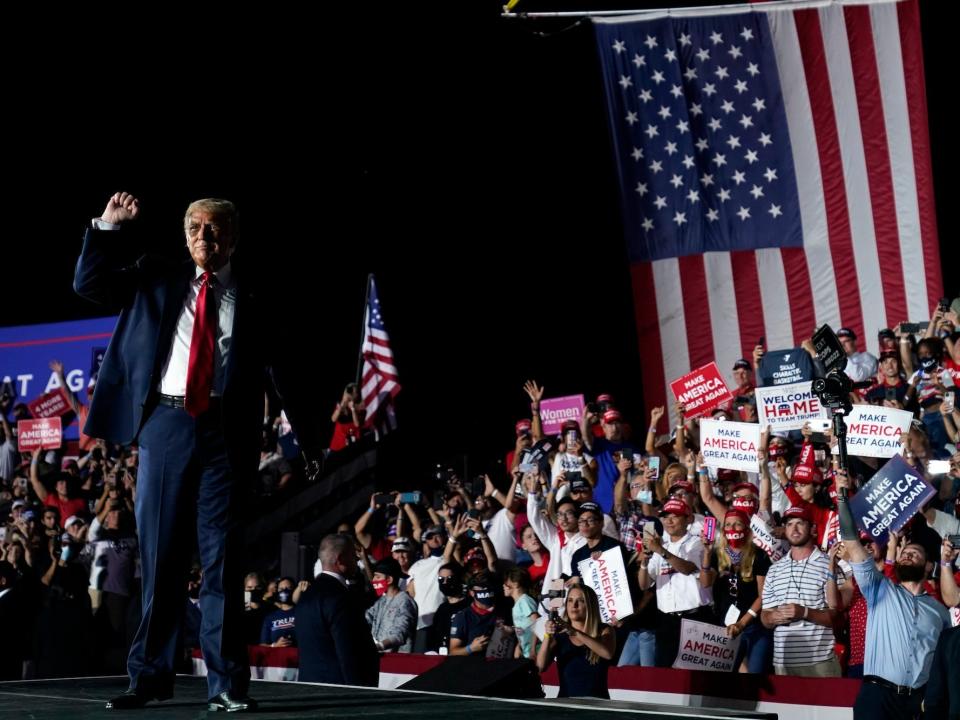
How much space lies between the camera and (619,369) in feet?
83.6

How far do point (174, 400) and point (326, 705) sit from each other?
A: 3.65 feet

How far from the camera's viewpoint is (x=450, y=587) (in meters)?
10.6

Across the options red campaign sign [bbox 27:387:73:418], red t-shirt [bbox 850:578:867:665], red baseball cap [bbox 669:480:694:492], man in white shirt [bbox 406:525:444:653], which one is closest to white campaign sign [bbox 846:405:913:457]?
red baseball cap [bbox 669:480:694:492]

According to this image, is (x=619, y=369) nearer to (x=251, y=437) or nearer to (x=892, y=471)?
(x=892, y=471)

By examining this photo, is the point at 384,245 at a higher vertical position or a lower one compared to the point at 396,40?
lower

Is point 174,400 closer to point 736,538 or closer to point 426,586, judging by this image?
point 736,538

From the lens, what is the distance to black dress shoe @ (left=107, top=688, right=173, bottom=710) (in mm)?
4406

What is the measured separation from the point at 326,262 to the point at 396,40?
4473 millimetres

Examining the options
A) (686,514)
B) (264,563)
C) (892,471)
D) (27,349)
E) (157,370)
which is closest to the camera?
(157,370)

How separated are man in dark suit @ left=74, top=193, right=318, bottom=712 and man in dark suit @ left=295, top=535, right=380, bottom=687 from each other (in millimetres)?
3098

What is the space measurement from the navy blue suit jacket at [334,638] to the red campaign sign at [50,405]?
10.0 metres

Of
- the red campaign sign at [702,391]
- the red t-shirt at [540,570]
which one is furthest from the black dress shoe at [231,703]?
the red campaign sign at [702,391]

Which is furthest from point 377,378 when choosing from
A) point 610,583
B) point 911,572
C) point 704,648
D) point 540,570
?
point 911,572

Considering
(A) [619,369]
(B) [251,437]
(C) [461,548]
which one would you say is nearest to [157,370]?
(B) [251,437]
